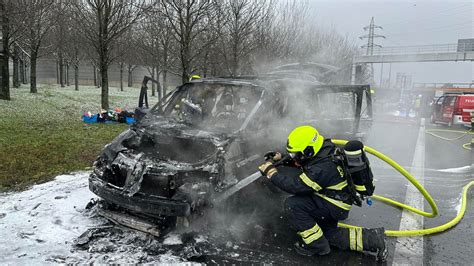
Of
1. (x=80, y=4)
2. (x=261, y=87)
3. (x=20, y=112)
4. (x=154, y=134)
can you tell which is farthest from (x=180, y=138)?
(x=80, y=4)

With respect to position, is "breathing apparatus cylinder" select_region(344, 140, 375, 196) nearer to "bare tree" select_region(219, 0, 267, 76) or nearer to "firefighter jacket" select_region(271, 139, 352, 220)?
"firefighter jacket" select_region(271, 139, 352, 220)

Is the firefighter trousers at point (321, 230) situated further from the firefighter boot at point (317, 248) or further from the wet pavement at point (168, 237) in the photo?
the wet pavement at point (168, 237)

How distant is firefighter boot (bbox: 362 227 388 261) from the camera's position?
361cm

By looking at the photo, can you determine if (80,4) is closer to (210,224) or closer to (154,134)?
(154,134)

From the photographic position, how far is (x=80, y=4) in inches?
538

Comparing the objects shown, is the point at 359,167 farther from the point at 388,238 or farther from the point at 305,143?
the point at 388,238

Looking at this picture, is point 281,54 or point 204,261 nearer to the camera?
point 204,261

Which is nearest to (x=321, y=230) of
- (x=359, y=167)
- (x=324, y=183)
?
(x=324, y=183)

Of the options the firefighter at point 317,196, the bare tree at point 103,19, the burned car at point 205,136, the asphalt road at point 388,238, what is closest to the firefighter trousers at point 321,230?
the firefighter at point 317,196

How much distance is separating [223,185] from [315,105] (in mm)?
2584

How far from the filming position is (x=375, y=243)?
3.65m

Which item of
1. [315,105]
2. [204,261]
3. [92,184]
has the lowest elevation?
[204,261]

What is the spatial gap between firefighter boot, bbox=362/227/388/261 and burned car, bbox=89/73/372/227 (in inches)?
56.6

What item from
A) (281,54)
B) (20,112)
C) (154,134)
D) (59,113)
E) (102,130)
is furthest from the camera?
(281,54)
